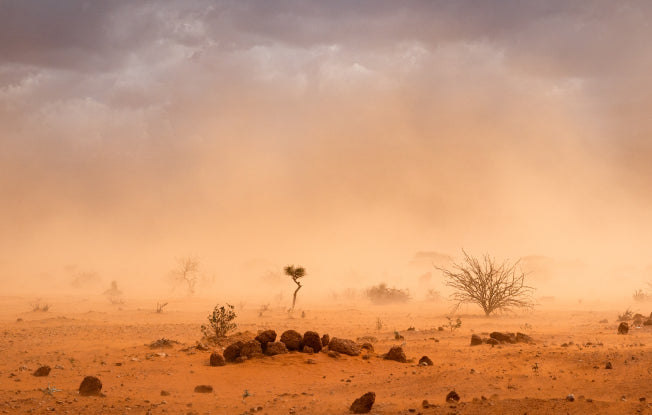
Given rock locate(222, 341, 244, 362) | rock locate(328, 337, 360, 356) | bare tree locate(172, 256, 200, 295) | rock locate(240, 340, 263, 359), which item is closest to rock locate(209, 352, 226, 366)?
rock locate(222, 341, 244, 362)

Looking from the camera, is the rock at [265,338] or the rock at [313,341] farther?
the rock at [265,338]

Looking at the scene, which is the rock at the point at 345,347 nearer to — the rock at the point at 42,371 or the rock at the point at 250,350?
the rock at the point at 250,350

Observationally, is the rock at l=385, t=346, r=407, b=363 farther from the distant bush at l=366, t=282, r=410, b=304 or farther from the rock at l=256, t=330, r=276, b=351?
the distant bush at l=366, t=282, r=410, b=304

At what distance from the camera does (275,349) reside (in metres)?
12.3

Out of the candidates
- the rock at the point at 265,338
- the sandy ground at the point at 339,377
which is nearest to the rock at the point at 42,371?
the sandy ground at the point at 339,377

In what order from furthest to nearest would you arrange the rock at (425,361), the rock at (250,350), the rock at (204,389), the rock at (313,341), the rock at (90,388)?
the rock at (313,341), the rock at (250,350), the rock at (425,361), the rock at (204,389), the rock at (90,388)

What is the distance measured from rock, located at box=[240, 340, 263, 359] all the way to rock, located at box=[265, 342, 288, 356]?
203 mm

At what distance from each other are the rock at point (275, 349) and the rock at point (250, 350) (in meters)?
0.20

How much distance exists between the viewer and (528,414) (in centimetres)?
667

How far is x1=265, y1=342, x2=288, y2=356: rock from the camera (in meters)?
12.2

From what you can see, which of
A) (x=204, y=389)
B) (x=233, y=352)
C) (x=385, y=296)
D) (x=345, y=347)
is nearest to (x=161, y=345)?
(x=233, y=352)

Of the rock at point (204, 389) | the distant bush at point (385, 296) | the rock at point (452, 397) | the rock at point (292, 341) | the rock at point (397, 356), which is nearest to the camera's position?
the rock at point (452, 397)

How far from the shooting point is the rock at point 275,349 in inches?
482

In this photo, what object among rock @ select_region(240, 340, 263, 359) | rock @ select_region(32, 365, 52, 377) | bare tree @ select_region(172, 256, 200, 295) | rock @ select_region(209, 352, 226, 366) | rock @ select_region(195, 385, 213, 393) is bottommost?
rock @ select_region(195, 385, 213, 393)
